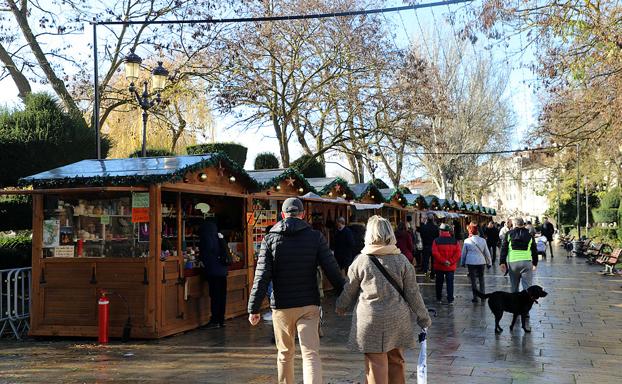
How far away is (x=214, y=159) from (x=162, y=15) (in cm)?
1119

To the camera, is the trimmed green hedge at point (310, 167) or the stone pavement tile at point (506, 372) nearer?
the stone pavement tile at point (506, 372)

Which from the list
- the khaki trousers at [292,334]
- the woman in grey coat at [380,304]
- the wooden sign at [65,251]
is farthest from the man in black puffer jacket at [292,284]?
the wooden sign at [65,251]

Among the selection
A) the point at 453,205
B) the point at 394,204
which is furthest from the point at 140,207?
the point at 453,205

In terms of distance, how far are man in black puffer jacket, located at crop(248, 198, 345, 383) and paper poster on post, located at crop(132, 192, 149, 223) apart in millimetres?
4053

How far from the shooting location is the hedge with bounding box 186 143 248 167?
62.8ft

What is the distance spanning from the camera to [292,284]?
16.7 ft

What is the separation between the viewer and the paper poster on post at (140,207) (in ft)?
28.8

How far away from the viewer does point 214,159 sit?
9906 mm

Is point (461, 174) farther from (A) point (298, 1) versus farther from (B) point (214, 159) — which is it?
(B) point (214, 159)

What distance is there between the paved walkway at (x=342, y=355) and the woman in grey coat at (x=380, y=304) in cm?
169

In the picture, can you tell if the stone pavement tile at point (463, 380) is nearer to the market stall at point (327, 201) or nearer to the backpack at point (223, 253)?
the backpack at point (223, 253)

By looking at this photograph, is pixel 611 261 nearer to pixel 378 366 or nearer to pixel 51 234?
pixel 51 234

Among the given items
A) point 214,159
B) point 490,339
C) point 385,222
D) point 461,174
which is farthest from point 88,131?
point 461,174

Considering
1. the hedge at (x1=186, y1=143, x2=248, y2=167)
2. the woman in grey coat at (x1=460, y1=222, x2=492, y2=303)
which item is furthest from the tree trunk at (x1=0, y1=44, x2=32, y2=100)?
the woman in grey coat at (x1=460, y1=222, x2=492, y2=303)
